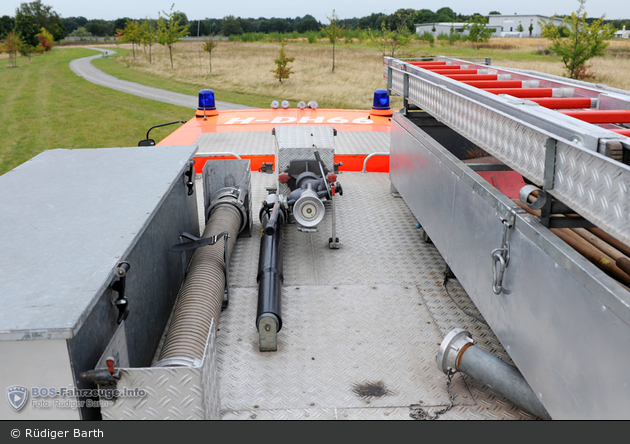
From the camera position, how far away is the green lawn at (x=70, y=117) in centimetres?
1494

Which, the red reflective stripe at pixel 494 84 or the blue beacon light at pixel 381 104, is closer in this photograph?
the red reflective stripe at pixel 494 84

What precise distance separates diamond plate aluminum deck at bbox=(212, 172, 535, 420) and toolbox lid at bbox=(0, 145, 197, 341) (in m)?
1.32

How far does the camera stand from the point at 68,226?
341cm

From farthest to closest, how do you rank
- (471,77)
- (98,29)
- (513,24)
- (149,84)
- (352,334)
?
(98,29), (513,24), (149,84), (471,77), (352,334)

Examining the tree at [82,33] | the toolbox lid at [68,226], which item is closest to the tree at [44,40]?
the tree at [82,33]

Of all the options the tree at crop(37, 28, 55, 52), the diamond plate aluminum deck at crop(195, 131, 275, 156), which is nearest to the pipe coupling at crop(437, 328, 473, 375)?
the diamond plate aluminum deck at crop(195, 131, 275, 156)

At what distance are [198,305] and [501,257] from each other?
2.27 m

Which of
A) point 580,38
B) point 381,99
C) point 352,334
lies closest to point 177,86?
point 381,99

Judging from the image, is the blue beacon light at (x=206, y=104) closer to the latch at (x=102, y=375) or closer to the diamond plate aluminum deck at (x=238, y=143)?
the diamond plate aluminum deck at (x=238, y=143)

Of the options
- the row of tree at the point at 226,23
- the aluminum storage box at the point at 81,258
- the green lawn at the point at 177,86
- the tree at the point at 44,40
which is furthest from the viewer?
the row of tree at the point at 226,23

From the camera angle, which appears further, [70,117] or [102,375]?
[70,117]

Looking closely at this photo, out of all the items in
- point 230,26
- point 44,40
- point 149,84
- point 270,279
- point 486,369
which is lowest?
point 486,369

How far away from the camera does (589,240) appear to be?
3.60 metres

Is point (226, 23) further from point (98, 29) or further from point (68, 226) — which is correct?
point (68, 226)
